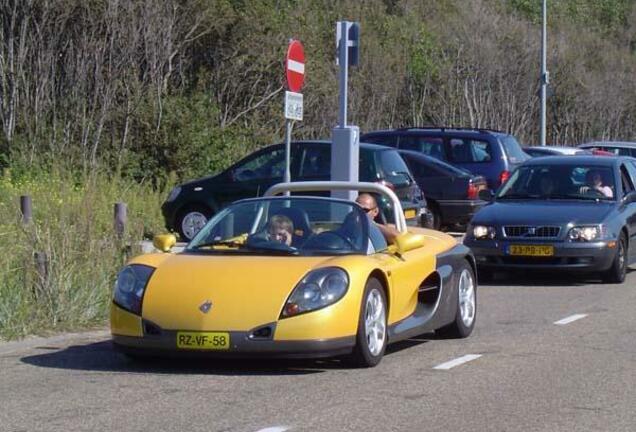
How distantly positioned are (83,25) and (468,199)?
29.7 ft

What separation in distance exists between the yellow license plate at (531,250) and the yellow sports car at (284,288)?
16.1ft

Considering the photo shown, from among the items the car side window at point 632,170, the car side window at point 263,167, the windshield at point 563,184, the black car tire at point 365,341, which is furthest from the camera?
the car side window at point 263,167

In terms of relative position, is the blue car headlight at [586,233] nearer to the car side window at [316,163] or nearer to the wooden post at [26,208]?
the car side window at [316,163]

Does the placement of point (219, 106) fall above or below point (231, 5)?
below

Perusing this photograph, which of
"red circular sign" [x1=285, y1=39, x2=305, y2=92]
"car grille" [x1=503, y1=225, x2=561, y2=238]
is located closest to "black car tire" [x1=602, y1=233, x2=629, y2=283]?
"car grille" [x1=503, y1=225, x2=561, y2=238]

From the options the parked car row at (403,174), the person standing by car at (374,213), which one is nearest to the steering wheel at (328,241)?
the person standing by car at (374,213)

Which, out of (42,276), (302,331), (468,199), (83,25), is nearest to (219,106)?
(83,25)

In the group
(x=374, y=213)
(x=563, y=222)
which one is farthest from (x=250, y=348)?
(x=563, y=222)

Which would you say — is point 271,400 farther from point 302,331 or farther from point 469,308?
point 469,308

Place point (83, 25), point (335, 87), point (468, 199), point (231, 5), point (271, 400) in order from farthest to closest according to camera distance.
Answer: point (335, 87) → point (231, 5) → point (83, 25) → point (468, 199) → point (271, 400)

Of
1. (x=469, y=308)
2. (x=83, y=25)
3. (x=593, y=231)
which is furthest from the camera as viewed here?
(x=83, y=25)

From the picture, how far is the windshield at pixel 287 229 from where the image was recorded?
32.1ft

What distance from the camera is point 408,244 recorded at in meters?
10.1

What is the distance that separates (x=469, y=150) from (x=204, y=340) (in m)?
16.5
